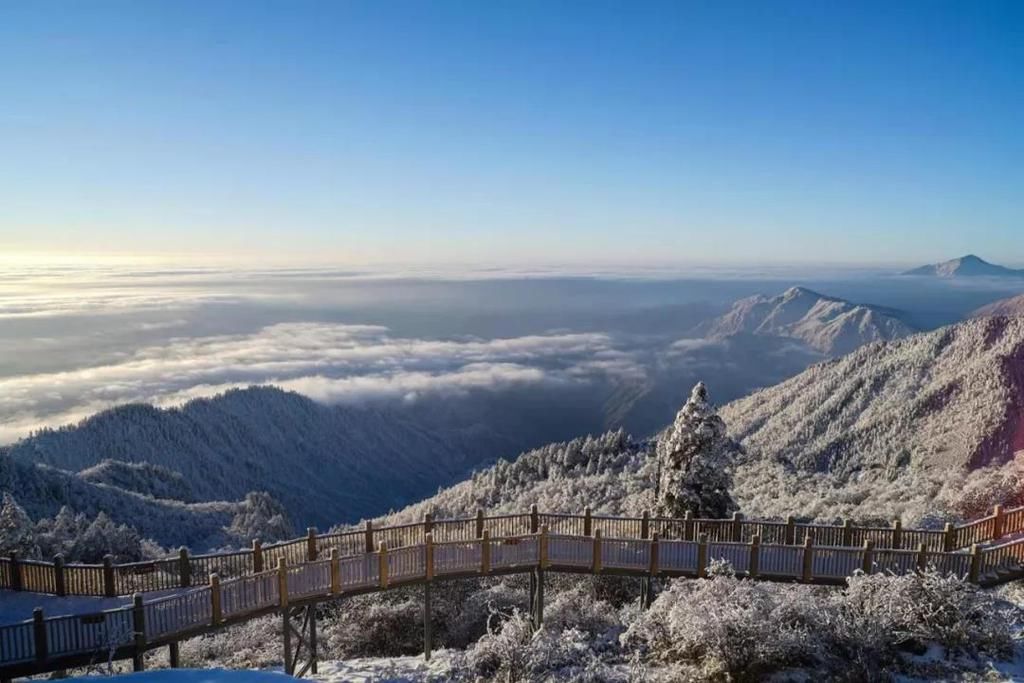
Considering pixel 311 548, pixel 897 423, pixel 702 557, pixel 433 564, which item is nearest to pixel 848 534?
pixel 702 557

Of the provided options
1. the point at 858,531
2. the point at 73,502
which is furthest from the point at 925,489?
the point at 73,502

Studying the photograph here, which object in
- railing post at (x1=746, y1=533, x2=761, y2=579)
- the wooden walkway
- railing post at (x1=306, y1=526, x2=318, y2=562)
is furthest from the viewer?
railing post at (x1=306, y1=526, x2=318, y2=562)

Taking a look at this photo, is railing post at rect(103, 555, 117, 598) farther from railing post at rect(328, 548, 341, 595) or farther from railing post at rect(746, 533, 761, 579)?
railing post at rect(746, 533, 761, 579)

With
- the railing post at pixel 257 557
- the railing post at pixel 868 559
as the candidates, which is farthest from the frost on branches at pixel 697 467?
the railing post at pixel 257 557

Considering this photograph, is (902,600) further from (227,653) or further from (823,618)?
(227,653)

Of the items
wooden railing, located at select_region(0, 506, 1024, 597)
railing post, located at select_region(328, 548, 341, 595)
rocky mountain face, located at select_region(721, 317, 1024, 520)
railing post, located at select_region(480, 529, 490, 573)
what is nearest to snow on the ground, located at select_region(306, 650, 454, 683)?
railing post, located at select_region(328, 548, 341, 595)

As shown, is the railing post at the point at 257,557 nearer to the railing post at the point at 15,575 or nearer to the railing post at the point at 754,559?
the railing post at the point at 15,575

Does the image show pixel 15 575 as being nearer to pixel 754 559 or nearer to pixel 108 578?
pixel 108 578
